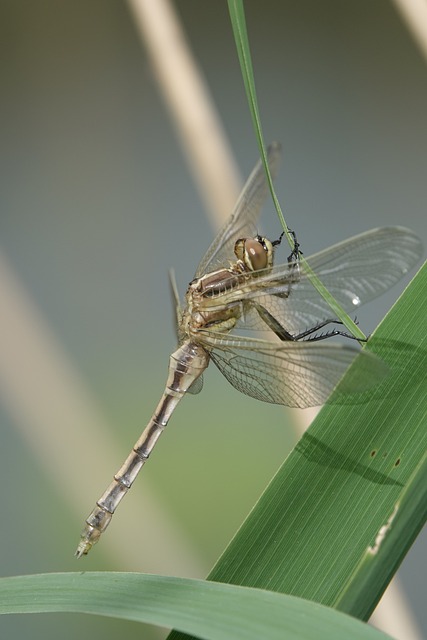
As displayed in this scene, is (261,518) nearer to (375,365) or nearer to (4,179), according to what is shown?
(375,365)

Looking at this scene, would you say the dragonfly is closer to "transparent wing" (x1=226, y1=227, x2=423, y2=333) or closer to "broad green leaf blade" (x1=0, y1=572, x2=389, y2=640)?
"transparent wing" (x1=226, y1=227, x2=423, y2=333)

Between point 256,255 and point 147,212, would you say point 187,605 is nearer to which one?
point 256,255

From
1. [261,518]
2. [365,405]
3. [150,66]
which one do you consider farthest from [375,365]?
[150,66]

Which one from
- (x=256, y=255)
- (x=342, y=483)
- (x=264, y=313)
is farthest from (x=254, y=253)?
(x=342, y=483)

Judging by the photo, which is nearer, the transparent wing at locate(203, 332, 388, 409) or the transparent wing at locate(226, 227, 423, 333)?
the transparent wing at locate(203, 332, 388, 409)

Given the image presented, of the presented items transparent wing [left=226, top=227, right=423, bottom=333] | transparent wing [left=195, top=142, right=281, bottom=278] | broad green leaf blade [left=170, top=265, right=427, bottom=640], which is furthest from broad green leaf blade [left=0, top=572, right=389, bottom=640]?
transparent wing [left=195, top=142, right=281, bottom=278]

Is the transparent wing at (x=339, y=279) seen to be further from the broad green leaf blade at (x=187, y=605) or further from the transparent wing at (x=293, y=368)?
the broad green leaf blade at (x=187, y=605)
